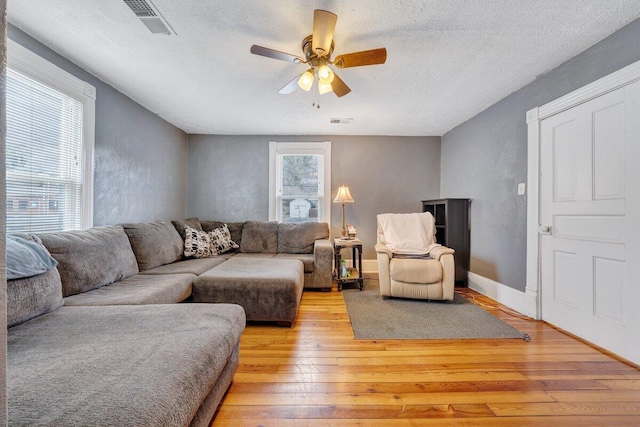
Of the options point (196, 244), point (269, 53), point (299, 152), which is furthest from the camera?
point (299, 152)

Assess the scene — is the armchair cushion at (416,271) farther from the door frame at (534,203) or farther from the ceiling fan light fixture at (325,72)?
the ceiling fan light fixture at (325,72)

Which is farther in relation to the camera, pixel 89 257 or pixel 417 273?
pixel 417 273

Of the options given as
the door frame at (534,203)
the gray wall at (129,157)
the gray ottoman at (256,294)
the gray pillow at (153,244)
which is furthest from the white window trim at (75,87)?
the door frame at (534,203)

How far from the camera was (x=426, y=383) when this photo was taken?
157cm

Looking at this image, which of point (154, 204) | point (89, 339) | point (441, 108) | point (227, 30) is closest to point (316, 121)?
point (441, 108)

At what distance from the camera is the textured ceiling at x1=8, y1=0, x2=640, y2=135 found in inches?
64.4

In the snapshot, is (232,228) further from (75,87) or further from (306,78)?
(306,78)

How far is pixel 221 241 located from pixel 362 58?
2.85m

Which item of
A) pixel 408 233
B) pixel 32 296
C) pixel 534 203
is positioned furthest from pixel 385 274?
pixel 32 296

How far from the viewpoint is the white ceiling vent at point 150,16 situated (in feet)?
5.27

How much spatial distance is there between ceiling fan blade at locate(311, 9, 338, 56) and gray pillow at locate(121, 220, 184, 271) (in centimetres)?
234

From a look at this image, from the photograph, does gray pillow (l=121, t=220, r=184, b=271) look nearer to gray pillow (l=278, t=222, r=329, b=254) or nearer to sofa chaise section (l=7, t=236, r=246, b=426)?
sofa chaise section (l=7, t=236, r=246, b=426)

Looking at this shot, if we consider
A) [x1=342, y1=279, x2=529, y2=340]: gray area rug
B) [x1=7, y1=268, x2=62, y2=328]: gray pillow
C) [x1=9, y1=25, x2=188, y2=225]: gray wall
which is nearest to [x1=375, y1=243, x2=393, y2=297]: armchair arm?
[x1=342, y1=279, x2=529, y2=340]: gray area rug

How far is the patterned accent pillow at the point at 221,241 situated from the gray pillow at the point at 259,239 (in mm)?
158
